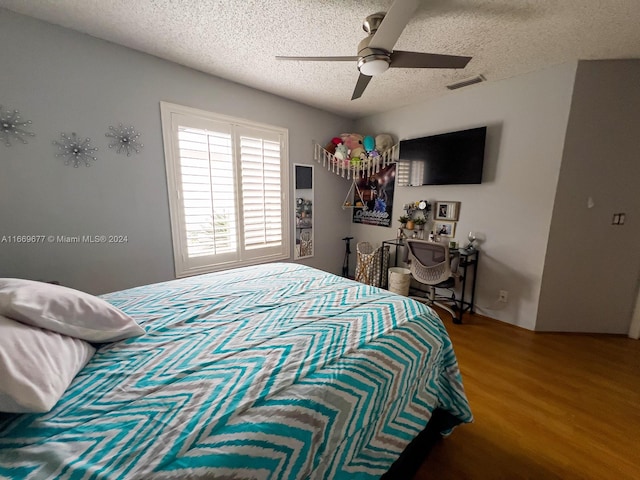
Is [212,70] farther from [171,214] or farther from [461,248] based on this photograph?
[461,248]

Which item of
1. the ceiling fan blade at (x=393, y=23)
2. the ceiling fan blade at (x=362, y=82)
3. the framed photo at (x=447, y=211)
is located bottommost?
the framed photo at (x=447, y=211)

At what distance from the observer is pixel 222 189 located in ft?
8.88

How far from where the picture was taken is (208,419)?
0.67 meters

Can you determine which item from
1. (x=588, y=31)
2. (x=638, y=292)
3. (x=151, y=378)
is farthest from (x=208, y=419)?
(x=638, y=292)

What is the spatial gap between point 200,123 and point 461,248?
3.06m

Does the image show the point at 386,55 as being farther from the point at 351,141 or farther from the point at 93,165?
the point at 93,165

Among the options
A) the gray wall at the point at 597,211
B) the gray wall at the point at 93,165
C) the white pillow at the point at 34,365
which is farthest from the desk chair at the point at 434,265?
the white pillow at the point at 34,365

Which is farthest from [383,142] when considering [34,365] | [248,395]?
[34,365]

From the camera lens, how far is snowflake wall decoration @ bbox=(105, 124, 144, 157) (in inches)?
81.8

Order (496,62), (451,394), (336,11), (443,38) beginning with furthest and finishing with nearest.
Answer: (496,62) → (443,38) → (336,11) → (451,394)

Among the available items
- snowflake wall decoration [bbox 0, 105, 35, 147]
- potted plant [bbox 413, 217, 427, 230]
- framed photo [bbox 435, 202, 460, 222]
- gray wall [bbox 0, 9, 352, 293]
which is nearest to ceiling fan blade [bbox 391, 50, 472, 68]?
framed photo [bbox 435, 202, 460, 222]

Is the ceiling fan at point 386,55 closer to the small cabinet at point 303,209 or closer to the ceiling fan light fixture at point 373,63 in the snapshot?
the ceiling fan light fixture at point 373,63

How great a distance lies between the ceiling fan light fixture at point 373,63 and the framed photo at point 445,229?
201 centimetres

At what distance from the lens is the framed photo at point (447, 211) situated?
2.95 metres
